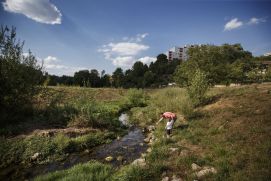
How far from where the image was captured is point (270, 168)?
590 centimetres

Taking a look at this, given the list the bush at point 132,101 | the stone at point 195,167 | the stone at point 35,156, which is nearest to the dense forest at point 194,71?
the bush at point 132,101

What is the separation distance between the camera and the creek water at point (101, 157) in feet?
26.5

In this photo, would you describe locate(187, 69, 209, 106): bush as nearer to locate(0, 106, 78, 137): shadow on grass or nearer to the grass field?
the grass field

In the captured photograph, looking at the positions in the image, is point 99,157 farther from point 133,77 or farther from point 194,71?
point 133,77

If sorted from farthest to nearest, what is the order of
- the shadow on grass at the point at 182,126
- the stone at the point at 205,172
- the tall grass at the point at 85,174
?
the shadow on grass at the point at 182,126 < the tall grass at the point at 85,174 < the stone at the point at 205,172

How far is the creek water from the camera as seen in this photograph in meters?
8.09

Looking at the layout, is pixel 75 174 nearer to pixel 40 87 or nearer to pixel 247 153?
pixel 247 153

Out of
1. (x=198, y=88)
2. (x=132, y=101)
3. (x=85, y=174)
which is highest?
(x=198, y=88)

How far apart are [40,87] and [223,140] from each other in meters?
12.8

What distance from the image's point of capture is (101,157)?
9.55 m

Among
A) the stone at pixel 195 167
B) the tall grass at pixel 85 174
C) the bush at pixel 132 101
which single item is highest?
the bush at pixel 132 101

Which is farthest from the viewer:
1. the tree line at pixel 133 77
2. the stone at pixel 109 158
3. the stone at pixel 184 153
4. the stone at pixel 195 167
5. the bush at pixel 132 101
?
the tree line at pixel 133 77

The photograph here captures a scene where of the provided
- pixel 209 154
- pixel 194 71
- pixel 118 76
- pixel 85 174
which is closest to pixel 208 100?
pixel 194 71

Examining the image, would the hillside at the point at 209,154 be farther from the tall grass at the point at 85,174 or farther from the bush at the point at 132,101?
the bush at the point at 132,101
